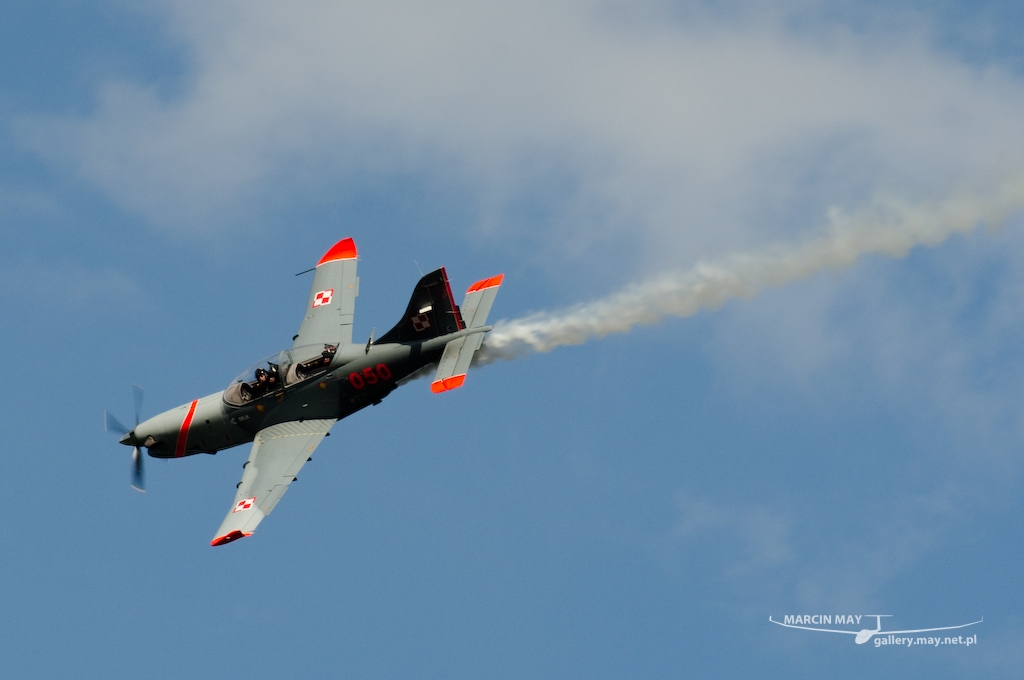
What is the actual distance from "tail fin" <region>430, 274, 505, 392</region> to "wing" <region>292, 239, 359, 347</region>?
3.82m

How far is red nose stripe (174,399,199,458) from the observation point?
4138cm

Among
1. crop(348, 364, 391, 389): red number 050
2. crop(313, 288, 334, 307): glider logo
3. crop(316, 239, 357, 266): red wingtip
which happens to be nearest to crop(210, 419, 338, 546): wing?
crop(348, 364, 391, 389): red number 050

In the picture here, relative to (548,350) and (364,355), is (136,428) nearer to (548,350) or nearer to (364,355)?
(364,355)

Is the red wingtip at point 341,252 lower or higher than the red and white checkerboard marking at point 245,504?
higher

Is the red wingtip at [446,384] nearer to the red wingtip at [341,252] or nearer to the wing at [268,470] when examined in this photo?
the wing at [268,470]

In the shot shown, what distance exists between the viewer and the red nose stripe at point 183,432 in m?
41.4

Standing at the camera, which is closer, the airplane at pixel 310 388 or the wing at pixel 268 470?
the wing at pixel 268 470

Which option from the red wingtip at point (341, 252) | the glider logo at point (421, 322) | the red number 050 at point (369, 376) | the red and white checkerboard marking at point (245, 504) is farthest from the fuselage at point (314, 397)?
the red wingtip at point (341, 252)

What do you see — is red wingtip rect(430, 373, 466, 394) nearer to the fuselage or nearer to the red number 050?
the fuselage

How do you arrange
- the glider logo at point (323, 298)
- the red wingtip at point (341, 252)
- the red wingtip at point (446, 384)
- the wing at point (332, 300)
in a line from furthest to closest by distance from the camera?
the red wingtip at point (341, 252) < the glider logo at point (323, 298) < the wing at point (332, 300) < the red wingtip at point (446, 384)

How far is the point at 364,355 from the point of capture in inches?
1596

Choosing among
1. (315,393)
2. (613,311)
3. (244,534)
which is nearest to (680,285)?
(613,311)

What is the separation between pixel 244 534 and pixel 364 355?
624 centimetres

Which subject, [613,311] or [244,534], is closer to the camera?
[244,534]
